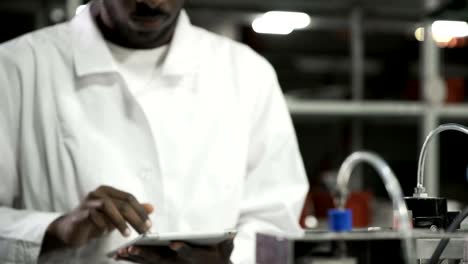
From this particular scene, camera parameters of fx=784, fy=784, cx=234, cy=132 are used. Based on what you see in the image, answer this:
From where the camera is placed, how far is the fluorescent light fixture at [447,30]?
2.85m

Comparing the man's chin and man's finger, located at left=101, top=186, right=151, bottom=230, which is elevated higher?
the man's chin

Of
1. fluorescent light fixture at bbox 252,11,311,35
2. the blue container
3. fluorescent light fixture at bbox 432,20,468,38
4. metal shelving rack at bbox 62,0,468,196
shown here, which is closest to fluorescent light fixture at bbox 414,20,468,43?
fluorescent light fixture at bbox 432,20,468,38

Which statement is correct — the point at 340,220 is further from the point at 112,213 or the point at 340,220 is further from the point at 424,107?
the point at 424,107

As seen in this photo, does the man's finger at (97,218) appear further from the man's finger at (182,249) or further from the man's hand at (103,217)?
the man's finger at (182,249)

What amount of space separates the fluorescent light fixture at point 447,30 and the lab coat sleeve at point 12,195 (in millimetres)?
1777

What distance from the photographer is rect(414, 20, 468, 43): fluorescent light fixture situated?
9.36ft

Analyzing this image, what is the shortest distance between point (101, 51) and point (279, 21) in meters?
1.59

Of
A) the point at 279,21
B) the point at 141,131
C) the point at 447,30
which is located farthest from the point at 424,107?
the point at 141,131

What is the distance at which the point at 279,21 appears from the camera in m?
2.94

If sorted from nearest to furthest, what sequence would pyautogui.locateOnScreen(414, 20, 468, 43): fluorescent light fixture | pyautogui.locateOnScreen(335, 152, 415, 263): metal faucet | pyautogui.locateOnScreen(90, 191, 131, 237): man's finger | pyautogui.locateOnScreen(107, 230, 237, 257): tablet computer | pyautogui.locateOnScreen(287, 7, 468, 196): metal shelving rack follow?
pyautogui.locateOnScreen(335, 152, 415, 263): metal faucet
pyautogui.locateOnScreen(107, 230, 237, 257): tablet computer
pyautogui.locateOnScreen(90, 191, 131, 237): man's finger
pyautogui.locateOnScreen(287, 7, 468, 196): metal shelving rack
pyautogui.locateOnScreen(414, 20, 468, 43): fluorescent light fixture

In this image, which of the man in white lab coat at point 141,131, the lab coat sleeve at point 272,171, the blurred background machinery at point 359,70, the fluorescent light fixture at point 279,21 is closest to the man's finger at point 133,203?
the man in white lab coat at point 141,131

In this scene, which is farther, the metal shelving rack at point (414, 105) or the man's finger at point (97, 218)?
the metal shelving rack at point (414, 105)

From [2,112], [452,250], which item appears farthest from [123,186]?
[452,250]

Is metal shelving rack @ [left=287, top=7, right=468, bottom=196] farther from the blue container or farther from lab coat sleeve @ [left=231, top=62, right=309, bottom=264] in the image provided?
the blue container
